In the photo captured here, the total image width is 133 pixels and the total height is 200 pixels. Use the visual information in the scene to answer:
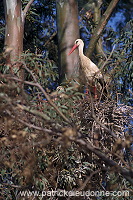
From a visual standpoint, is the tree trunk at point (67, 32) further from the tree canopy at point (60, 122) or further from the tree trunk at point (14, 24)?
the tree trunk at point (14, 24)

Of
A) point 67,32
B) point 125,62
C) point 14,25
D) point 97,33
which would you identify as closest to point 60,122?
point 14,25

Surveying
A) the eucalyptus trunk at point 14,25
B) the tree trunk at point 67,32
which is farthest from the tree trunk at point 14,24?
the tree trunk at point 67,32

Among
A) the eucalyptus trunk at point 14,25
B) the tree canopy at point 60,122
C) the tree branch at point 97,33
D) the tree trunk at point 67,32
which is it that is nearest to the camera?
the tree canopy at point 60,122

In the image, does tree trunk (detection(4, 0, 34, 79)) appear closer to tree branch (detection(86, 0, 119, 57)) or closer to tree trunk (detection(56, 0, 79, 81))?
tree trunk (detection(56, 0, 79, 81))

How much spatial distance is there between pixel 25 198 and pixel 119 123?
5.84 ft

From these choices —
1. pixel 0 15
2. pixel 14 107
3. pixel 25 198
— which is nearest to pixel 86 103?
pixel 25 198

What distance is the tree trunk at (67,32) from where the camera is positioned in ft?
24.5

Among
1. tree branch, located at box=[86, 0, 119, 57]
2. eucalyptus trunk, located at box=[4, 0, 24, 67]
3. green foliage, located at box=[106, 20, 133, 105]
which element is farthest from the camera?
green foliage, located at box=[106, 20, 133, 105]

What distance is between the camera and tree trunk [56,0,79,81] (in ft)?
24.5

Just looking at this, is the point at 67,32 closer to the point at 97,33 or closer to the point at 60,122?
the point at 97,33

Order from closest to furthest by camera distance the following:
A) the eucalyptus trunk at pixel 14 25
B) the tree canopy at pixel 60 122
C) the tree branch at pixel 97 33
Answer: the tree canopy at pixel 60 122, the eucalyptus trunk at pixel 14 25, the tree branch at pixel 97 33

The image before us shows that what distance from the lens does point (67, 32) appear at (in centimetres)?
766

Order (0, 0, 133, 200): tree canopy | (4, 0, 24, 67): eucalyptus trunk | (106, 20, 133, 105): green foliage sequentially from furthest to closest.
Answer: (106, 20, 133, 105): green foliage, (4, 0, 24, 67): eucalyptus trunk, (0, 0, 133, 200): tree canopy

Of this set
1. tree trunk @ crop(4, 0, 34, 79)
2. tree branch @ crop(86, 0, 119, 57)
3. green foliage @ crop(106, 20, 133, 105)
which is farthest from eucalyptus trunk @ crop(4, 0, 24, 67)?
green foliage @ crop(106, 20, 133, 105)
